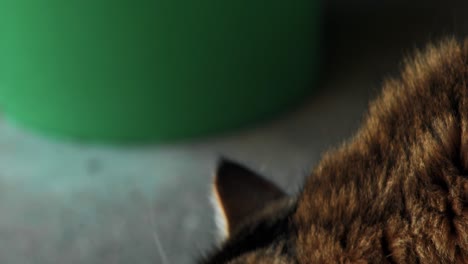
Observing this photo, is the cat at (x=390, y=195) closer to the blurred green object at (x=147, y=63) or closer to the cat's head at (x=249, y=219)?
the cat's head at (x=249, y=219)

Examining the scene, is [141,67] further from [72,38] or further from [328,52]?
[328,52]

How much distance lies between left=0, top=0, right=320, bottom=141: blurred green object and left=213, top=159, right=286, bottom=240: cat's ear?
1642 millimetres

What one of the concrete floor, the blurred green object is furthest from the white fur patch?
the blurred green object

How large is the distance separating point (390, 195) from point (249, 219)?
1.02ft

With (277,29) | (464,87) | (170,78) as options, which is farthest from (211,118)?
(464,87)

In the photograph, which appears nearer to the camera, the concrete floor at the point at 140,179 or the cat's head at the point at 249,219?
the cat's head at the point at 249,219

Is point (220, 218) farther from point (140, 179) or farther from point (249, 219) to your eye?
point (140, 179)

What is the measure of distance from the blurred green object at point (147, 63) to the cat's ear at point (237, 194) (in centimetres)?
164

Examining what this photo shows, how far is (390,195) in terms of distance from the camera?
4.33ft

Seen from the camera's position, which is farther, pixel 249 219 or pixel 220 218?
pixel 220 218

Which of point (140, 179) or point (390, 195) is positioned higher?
point (390, 195)

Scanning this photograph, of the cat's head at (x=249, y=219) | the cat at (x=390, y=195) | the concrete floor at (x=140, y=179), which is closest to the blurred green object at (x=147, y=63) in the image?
the concrete floor at (x=140, y=179)

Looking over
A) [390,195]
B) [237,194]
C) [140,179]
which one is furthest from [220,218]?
[140,179]

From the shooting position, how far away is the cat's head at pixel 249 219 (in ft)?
4.33
